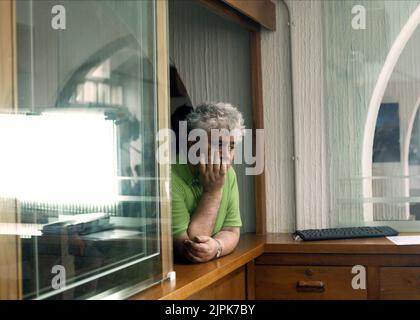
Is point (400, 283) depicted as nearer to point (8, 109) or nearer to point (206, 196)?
point (206, 196)

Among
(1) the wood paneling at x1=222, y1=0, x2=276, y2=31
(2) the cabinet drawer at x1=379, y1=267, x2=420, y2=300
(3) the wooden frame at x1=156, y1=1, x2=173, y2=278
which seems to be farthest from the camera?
(1) the wood paneling at x1=222, y1=0, x2=276, y2=31

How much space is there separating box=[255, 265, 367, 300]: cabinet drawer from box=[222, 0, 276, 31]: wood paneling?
950 millimetres

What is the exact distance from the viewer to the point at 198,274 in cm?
146

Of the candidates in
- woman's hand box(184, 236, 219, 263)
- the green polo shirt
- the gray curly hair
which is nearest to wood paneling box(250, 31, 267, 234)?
the green polo shirt

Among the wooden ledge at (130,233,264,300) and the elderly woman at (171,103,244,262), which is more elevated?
the elderly woman at (171,103,244,262)

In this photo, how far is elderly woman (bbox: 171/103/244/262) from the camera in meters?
1.65

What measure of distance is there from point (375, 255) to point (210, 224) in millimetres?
618

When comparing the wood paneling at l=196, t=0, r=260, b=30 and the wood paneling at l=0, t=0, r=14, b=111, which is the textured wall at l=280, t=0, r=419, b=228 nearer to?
the wood paneling at l=196, t=0, r=260, b=30

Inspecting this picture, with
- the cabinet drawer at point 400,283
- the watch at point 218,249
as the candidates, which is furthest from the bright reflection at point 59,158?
the cabinet drawer at point 400,283

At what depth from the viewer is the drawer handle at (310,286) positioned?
1.99 metres

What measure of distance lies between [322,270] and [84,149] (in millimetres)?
1173

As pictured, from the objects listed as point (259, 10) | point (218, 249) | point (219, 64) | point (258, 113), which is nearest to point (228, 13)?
point (259, 10)

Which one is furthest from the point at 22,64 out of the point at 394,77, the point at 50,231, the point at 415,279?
the point at 394,77
